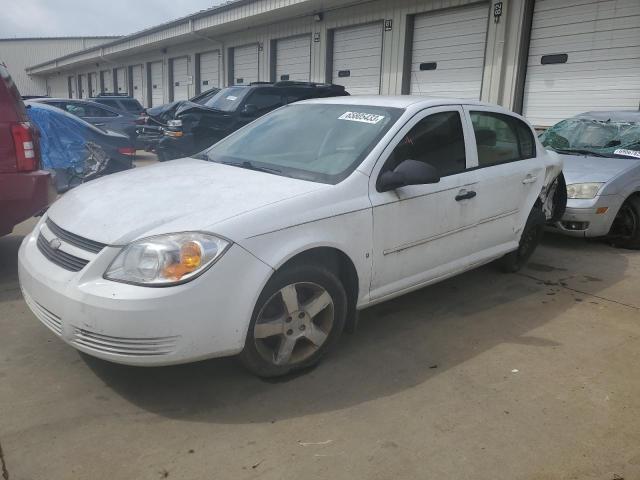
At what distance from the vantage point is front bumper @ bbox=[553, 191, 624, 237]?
5.81 meters

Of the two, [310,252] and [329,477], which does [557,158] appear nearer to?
[310,252]

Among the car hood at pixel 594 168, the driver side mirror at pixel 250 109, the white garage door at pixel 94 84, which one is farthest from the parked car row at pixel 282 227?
the white garage door at pixel 94 84

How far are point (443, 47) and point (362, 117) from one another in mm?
9033

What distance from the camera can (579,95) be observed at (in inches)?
386

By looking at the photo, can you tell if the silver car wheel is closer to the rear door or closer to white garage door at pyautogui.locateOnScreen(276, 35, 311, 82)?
the rear door

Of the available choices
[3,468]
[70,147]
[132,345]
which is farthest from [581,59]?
[3,468]

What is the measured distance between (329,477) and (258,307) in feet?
2.89

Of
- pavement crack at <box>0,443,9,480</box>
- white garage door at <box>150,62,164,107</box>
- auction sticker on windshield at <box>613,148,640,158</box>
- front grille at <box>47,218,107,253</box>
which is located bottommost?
pavement crack at <box>0,443,9,480</box>

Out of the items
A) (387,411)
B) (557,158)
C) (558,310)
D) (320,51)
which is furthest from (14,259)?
(320,51)

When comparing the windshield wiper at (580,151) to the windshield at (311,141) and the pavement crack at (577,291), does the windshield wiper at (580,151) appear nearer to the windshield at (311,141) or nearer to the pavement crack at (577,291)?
the pavement crack at (577,291)

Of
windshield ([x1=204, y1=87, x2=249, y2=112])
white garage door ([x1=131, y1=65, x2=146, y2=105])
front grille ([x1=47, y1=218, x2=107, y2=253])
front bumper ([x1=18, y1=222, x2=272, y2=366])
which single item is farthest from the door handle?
white garage door ([x1=131, y1=65, x2=146, y2=105])

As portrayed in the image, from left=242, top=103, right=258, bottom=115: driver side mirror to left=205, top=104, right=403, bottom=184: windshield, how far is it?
594 cm

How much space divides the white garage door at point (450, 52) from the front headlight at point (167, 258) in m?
9.70

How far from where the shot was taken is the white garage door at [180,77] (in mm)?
22297
